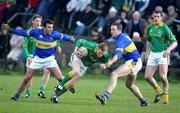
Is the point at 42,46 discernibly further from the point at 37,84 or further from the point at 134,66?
the point at 37,84

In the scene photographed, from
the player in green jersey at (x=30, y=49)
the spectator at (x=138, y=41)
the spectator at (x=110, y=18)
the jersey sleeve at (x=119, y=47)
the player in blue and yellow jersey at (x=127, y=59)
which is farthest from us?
the spectator at (x=110, y=18)

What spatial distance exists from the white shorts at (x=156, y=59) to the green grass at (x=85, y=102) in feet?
3.37

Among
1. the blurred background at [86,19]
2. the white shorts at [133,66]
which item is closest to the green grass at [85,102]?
the white shorts at [133,66]

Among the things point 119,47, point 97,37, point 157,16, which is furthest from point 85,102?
point 97,37

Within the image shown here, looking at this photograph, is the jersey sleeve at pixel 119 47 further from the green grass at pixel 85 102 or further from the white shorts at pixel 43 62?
the white shorts at pixel 43 62

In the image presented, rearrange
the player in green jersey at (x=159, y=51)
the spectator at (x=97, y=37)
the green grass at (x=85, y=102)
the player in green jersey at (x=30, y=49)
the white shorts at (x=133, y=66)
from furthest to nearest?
the spectator at (x=97, y=37) < the player in green jersey at (x=30, y=49) < the player in green jersey at (x=159, y=51) < the white shorts at (x=133, y=66) < the green grass at (x=85, y=102)

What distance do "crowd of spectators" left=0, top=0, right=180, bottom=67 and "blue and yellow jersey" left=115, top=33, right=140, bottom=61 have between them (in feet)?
32.9

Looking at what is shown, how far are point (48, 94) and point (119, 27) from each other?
13.7 feet

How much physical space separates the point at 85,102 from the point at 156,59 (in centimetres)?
211

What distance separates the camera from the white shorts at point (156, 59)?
797 inches

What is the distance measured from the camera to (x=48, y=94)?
22531 millimetres

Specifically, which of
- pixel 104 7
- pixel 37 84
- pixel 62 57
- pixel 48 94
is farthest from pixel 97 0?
pixel 48 94

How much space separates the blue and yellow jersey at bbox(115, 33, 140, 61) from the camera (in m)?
18.9

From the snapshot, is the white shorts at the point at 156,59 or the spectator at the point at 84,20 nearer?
the white shorts at the point at 156,59
